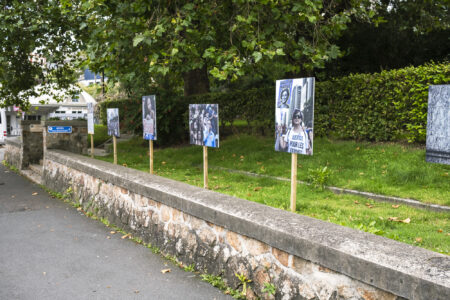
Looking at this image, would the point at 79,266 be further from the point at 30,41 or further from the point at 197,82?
the point at 197,82

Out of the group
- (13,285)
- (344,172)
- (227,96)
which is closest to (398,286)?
(13,285)

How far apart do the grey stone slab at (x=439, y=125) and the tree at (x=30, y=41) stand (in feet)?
29.1

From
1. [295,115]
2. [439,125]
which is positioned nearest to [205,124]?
[295,115]

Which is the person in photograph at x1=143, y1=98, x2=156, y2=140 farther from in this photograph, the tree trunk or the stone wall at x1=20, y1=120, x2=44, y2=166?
the tree trunk

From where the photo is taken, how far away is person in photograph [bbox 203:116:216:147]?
6445mm

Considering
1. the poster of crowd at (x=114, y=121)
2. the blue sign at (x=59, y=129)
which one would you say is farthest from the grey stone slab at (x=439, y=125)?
the blue sign at (x=59, y=129)

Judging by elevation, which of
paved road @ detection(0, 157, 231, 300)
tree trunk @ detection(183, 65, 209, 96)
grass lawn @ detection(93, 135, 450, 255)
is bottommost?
paved road @ detection(0, 157, 231, 300)

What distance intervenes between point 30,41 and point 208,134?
8.33 metres

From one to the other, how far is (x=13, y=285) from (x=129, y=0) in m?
6.62

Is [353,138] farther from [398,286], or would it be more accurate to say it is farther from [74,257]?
[398,286]

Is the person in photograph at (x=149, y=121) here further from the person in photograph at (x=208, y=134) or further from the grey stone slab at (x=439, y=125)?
the grey stone slab at (x=439, y=125)

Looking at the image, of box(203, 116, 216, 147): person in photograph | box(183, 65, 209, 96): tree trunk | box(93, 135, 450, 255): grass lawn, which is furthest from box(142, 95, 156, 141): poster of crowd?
box(183, 65, 209, 96): tree trunk

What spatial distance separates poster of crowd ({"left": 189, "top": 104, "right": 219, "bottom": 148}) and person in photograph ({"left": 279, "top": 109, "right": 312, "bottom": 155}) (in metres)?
1.47

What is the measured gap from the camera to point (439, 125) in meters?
3.64
